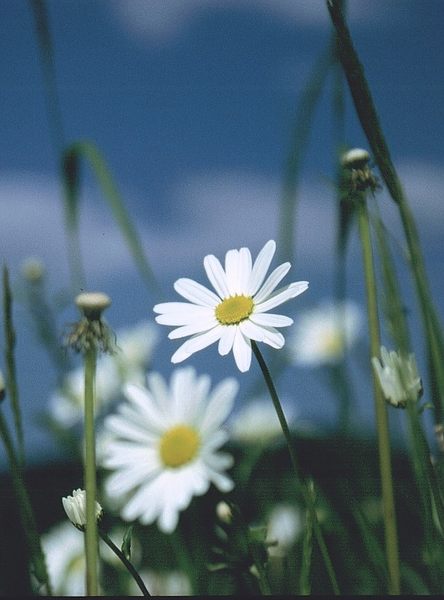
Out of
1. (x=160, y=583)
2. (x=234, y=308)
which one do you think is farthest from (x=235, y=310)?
(x=160, y=583)

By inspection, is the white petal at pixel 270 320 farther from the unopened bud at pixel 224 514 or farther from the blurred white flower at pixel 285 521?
the blurred white flower at pixel 285 521

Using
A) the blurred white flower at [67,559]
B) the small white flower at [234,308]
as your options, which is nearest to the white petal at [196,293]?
the small white flower at [234,308]

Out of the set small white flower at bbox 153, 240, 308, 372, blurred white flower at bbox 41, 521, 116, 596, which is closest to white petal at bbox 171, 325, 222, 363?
small white flower at bbox 153, 240, 308, 372

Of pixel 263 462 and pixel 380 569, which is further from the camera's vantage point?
pixel 263 462

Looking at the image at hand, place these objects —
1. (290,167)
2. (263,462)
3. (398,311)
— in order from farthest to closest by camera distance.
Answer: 1. (263,462)
2. (290,167)
3. (398,311)

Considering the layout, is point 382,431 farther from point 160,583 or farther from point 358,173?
point 160,583

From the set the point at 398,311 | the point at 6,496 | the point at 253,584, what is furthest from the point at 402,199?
the point at 6,496

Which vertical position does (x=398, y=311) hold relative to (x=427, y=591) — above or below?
above

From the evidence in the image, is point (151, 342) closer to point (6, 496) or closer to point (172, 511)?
point (6, 496)
